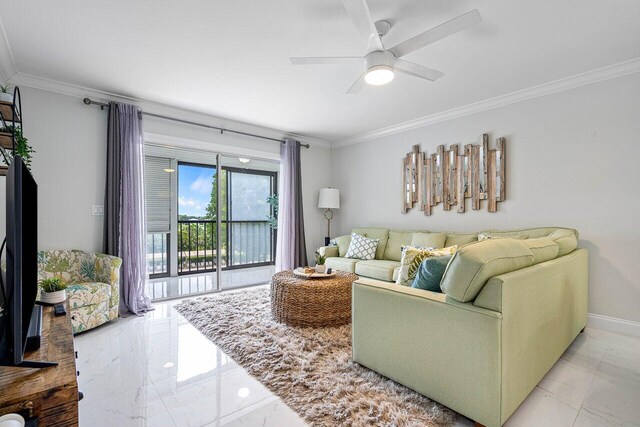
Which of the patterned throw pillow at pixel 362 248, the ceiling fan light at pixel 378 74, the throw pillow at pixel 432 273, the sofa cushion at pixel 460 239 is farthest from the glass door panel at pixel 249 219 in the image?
the throw pillow at pixel 432 273

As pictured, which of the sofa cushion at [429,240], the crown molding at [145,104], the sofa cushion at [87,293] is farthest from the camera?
the sofa cushion at [429,240]

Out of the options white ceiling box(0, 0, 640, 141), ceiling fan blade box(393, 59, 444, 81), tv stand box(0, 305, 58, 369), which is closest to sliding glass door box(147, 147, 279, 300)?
white ceiling box(0, 0, 640, 141)

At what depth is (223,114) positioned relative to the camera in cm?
421

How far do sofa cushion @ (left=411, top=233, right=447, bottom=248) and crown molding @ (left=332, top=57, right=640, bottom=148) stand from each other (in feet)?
5.05

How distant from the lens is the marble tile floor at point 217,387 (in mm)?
1677

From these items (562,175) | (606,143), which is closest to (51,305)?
(562,175)

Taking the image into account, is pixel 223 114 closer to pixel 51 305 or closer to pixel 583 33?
pixel 51 305

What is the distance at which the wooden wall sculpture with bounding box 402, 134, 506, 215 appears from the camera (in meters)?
3.62

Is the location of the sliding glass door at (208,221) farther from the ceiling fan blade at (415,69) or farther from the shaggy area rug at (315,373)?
the ceiling fan blade at (415,69)

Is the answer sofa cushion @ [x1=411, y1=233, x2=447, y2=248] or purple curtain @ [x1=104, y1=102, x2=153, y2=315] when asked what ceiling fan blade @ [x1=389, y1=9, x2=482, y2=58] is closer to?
sofa cushion @ [x1=411, y1=233, x2=447, y2=248]

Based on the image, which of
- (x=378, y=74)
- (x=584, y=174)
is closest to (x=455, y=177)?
(x=584, y=174)

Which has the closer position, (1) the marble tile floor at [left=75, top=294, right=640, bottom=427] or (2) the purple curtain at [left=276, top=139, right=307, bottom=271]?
(1) the marble tile floor at [left=75, top=294, right=640, bottom=427]

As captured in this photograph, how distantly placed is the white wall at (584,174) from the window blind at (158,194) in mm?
4165

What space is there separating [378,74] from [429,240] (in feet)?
7.70
